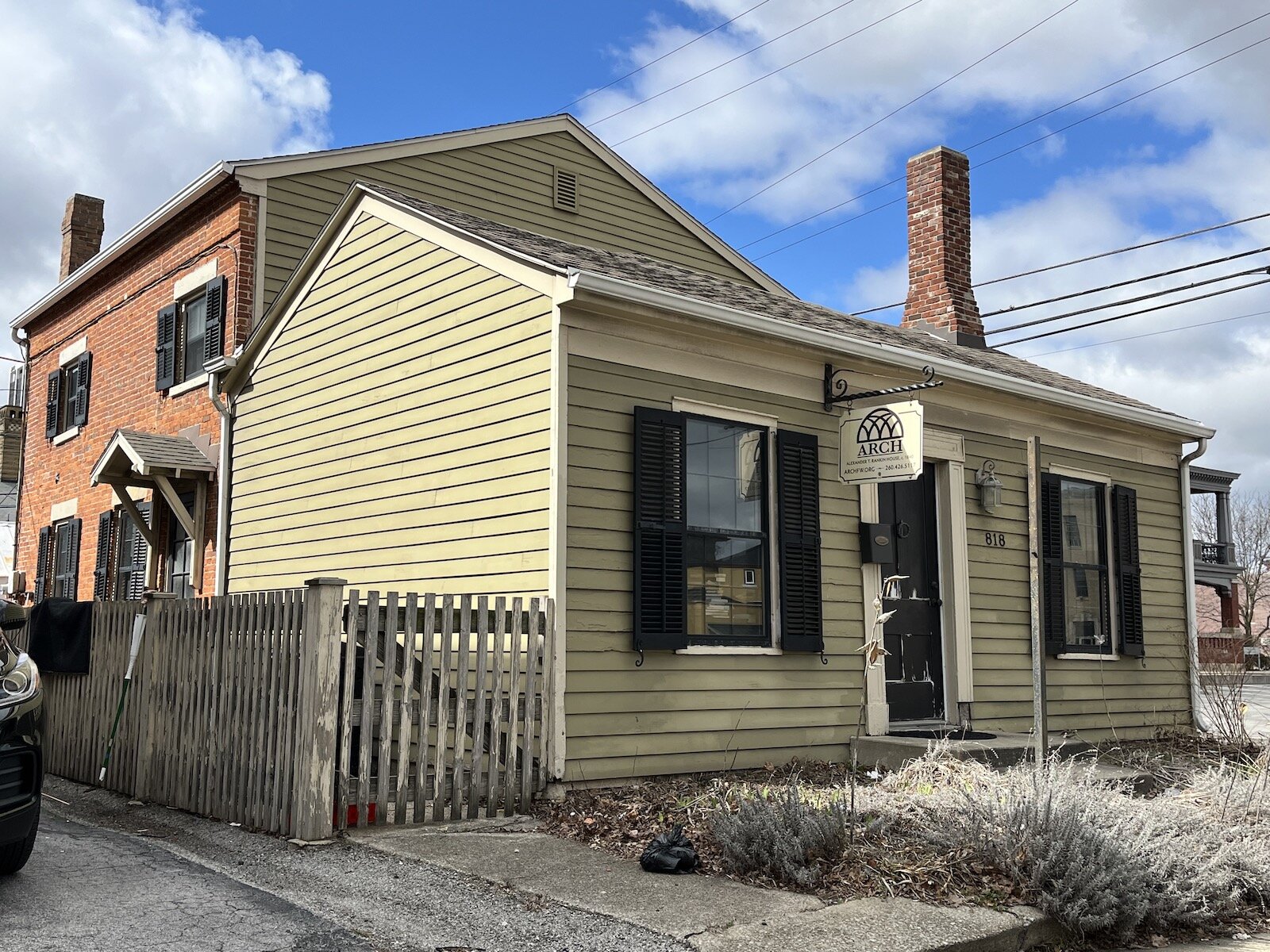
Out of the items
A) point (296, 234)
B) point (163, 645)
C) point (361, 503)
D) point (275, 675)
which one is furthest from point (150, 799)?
point (296, 234)

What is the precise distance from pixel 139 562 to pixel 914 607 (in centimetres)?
922

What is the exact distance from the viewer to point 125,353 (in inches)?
605

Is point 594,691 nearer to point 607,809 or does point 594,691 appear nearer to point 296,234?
point 607,809

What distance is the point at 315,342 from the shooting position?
10938mm

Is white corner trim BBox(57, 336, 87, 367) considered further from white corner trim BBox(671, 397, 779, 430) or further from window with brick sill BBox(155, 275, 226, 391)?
white corner trim BBox(671, 397, 779, 430)

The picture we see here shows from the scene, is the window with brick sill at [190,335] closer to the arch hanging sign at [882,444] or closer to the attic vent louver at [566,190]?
the attic vent louver at [566,190]

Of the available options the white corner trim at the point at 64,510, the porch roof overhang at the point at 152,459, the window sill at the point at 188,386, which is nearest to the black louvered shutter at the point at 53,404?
the white corner trim at the point at 64,510

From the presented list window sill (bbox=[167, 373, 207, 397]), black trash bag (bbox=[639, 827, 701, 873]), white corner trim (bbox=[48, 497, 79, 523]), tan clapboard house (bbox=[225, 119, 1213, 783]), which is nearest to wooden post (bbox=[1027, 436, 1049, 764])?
tan clapboard house (bbox=[225, 119, 1213, 783])

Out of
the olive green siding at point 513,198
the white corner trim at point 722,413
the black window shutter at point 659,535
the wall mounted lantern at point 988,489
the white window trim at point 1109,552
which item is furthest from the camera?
the olive green siding at point 513,198

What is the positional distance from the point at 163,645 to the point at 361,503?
90.5 inches

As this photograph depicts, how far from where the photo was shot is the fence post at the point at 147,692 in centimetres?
802

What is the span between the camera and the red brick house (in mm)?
12695

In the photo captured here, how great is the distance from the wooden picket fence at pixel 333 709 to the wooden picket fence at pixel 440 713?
0.01 metres

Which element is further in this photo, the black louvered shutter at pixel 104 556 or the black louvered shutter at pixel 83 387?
the black louvered shutter at pixel 83 387
